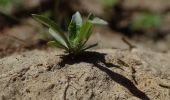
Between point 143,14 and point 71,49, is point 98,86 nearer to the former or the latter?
point 71,49

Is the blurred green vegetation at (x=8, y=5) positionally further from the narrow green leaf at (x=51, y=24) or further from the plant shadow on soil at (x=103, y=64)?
the plant shadow on soil at (x=103, y=64)

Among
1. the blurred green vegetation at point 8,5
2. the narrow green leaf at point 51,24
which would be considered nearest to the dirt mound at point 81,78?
the narrow green leaf at point 51,24

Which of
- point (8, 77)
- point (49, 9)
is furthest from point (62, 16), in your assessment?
point (8, 77)

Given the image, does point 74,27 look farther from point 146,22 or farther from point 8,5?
point 146,22

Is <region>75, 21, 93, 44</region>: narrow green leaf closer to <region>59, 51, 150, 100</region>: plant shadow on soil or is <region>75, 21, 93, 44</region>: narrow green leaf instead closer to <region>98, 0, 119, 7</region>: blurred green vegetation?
<region>59, 51, 150, 100</region>: plant shadow on soil

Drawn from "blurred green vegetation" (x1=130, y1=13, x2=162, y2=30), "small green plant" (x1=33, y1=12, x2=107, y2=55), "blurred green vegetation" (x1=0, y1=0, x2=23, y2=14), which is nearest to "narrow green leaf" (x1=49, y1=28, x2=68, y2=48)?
"small green plant" (x1=33, y1=12, x2=107, y2=55)

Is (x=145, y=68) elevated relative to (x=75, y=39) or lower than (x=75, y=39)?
lower
